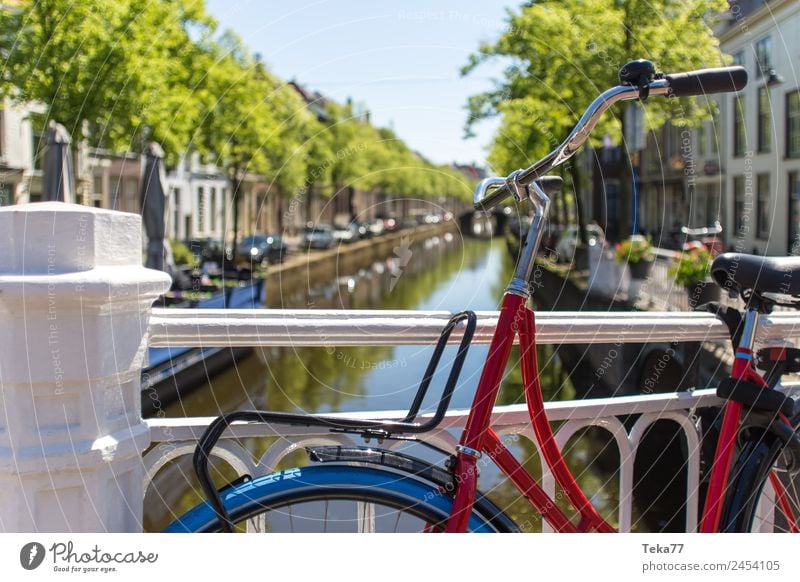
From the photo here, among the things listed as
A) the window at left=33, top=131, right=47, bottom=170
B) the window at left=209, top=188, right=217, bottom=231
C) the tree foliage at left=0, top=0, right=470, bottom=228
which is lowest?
the window at left=209, top=188, right=217, bottom=231

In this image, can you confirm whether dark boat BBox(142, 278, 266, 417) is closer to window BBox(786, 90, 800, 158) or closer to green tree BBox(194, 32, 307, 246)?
green tree BBox(194, 32, 307, 246)

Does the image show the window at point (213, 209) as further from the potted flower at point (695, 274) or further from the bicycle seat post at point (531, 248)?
the bicycle seat post at point (531, 248)

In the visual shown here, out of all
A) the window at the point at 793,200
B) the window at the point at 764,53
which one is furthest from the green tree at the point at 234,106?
the window at the point at 793,200

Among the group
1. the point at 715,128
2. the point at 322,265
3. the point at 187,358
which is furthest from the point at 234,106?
the point at 322,265

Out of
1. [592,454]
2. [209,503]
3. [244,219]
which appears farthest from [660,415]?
[244,219]

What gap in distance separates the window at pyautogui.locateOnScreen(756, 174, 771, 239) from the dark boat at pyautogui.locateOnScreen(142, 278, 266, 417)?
1217 centimetres

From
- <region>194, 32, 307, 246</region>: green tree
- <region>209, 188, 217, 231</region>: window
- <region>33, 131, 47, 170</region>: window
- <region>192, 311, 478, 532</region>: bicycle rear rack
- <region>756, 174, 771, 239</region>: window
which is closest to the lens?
<region>192, 311, 478, 532</region>: bicycle rear rack

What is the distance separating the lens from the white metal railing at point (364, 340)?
7.08 ft

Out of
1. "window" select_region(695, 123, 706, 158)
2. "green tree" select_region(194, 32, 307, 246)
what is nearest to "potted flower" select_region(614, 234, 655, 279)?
"green tree" select_region(194, 32, 307, 246)

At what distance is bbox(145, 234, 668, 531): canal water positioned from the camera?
5633 millimetres

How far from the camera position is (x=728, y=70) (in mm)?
1910

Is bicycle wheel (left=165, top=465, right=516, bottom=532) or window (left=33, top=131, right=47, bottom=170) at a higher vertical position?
window (left=33, top=131, right=47, bottom=170)

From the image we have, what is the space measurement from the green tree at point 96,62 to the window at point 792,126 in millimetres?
14331

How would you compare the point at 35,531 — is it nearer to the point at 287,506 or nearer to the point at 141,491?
the point at 141,491
